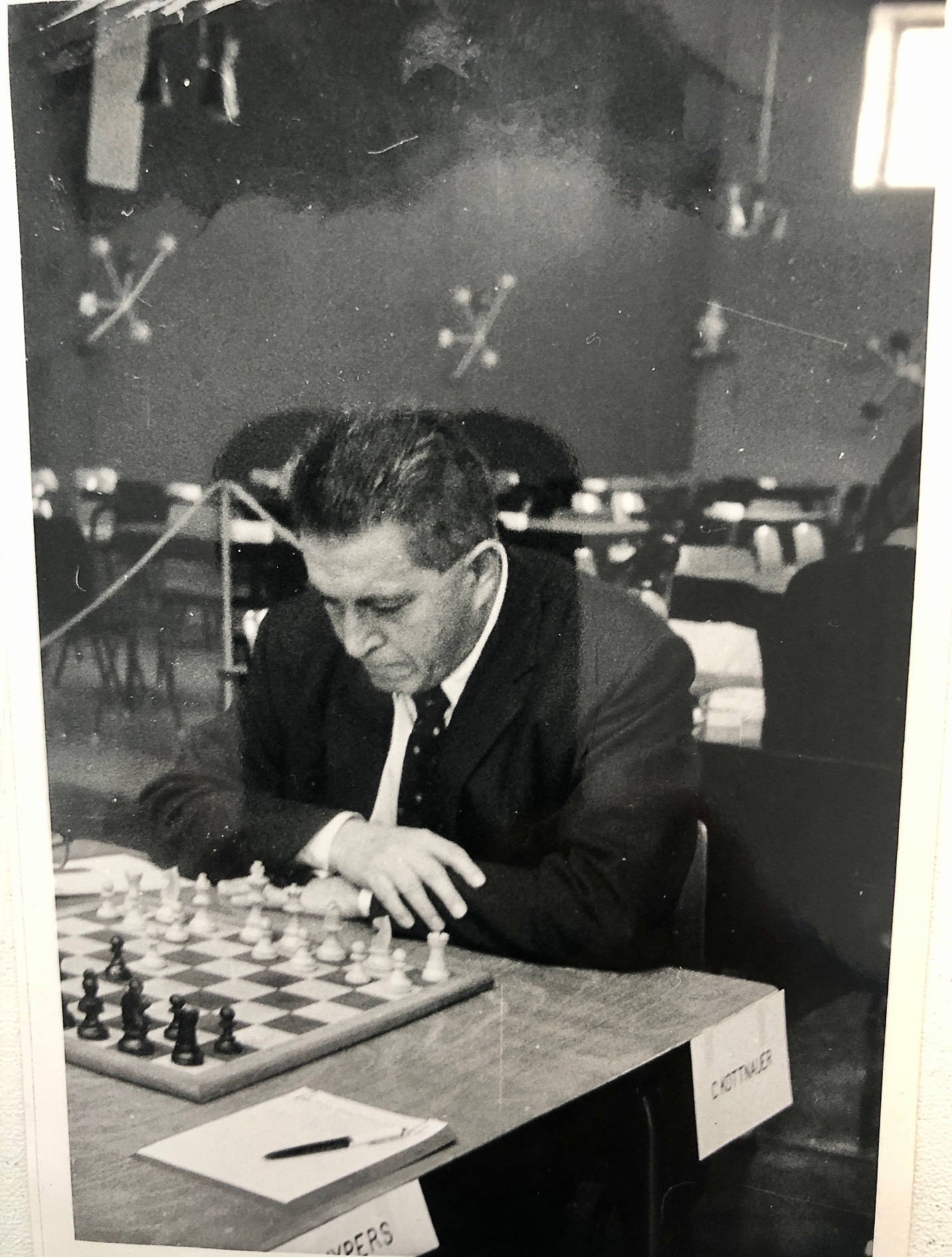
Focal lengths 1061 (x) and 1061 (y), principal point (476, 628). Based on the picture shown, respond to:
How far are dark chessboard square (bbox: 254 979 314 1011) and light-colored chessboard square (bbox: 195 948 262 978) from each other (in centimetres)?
3

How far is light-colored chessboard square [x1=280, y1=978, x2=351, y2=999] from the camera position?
108 cm

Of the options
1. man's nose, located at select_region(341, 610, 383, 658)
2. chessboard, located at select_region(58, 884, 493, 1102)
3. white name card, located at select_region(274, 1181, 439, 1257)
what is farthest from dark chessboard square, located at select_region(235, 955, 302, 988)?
man's nose, located at select_region(341, 610, 383, 658)

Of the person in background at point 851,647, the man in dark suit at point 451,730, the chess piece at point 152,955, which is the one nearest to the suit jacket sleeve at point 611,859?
the man in dark suit at point 451,730

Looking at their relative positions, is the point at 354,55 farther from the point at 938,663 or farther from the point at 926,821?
the point at 926,821

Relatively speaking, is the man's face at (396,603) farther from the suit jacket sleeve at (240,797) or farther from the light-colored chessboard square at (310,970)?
the light-colored chessboard square at (310,970)

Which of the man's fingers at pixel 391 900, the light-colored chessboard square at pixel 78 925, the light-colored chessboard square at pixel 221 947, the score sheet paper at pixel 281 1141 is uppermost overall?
the man's fingers at pixel 391 900

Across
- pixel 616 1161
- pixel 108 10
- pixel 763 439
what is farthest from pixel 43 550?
pixel 616 1161

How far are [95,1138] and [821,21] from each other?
1.30 metres

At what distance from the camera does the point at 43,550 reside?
3.60 feet

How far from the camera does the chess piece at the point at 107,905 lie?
3.67 feet

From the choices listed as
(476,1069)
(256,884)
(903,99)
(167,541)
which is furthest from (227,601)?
(903,99)

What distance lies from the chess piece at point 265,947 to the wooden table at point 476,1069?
116 mm

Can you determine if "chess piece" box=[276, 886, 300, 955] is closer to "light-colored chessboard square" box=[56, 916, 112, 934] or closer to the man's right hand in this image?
the man's right hand

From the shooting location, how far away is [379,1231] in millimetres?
1055
